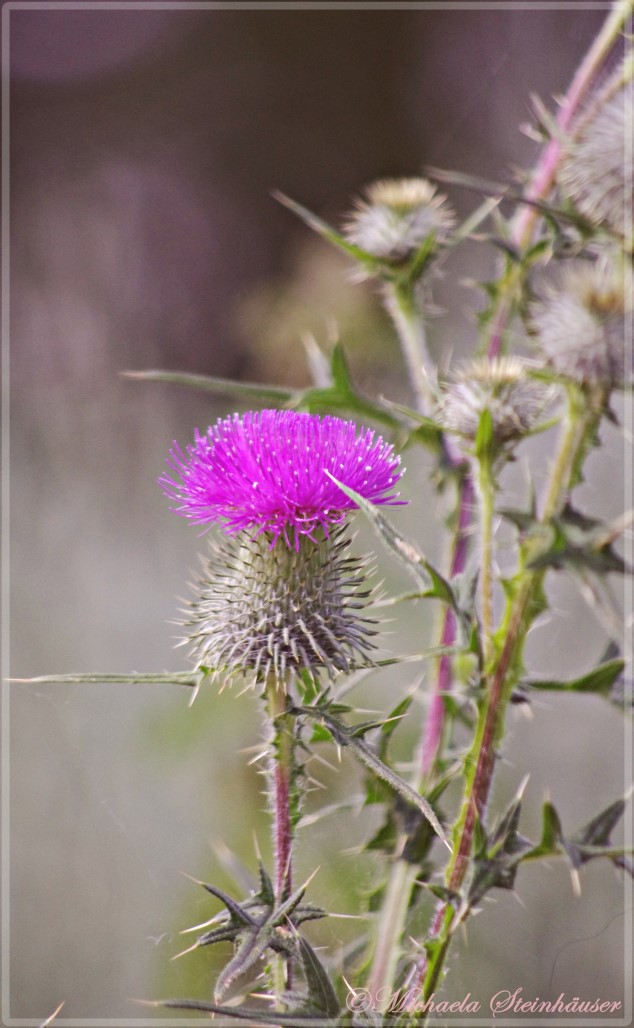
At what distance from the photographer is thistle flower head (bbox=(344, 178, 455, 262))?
160 centimetres

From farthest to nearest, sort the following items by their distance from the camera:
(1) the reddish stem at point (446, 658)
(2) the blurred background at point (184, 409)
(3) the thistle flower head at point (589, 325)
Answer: (2) the blurred background at point (184, 409) → (1) the reddish stem at point (446, 658) → (3) the thistle flower head at point (589, 325)

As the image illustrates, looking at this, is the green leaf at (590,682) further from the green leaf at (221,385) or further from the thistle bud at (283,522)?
the green leaf at (221,385)

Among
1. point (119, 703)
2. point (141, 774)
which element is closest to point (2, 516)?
point (119, 703)

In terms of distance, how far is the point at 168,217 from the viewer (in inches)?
186

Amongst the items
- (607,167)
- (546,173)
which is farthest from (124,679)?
(546,173)

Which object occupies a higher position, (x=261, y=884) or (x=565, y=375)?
(x=565, y=375)

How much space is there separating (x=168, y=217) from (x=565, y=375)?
12.8 feet

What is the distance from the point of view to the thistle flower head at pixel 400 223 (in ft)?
5.25

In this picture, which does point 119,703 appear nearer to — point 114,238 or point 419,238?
point 114,238

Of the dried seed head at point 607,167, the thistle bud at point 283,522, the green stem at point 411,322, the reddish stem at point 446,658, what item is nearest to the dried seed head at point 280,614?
the thistle bud at point 283,522
